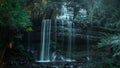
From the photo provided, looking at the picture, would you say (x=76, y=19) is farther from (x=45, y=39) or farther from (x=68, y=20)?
(x=45, y=39)

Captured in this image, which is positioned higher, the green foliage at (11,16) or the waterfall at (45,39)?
the green foliage at (11,16)

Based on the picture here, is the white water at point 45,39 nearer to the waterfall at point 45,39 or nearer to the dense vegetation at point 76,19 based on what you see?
the waterfall at point 45,39

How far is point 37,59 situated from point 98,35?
398 centimetres

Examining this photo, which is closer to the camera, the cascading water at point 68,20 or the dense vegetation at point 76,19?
the dense vegetation at point 76,19

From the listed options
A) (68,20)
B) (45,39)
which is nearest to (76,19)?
(68,20)

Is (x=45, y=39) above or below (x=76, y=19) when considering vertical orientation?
below

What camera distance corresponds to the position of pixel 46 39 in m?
16.3

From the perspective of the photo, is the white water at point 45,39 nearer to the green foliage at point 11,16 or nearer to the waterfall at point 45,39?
the waterfall at point 45,39

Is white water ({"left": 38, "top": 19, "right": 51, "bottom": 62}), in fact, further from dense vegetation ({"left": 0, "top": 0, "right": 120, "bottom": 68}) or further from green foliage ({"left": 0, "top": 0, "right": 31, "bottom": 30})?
green foliage ({"left": 0, "top": 0, "right": 31, "bottom": 30})

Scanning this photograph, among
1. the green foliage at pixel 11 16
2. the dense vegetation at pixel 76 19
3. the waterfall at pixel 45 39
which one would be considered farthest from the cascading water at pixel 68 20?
the green foliage at pixel 11 16

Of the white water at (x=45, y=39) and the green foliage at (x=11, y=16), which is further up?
the green foliage at (x=11, y=16)

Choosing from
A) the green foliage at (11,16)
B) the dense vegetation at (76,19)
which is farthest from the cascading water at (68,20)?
the green foliage at (11,16)

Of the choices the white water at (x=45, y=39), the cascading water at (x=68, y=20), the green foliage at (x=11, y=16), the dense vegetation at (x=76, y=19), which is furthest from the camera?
the cascading water at (x=68, y=20)

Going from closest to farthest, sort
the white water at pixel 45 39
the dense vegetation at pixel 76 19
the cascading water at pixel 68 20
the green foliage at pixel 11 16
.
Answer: the green foliage at pixel 11 16 < the dense vegetation at pixel 76 19 < the white water at pixel 45 39 < the cascading water at pixel 68 20
